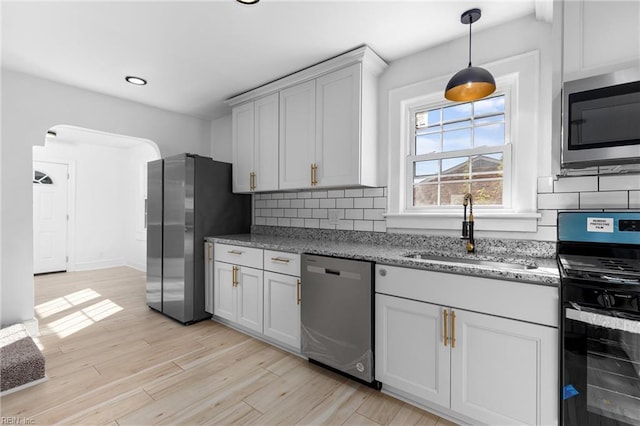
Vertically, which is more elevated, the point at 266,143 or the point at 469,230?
the point at 266,143

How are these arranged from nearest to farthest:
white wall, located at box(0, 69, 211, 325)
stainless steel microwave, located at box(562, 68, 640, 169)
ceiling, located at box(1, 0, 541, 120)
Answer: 1. stainless steel microwave, located at box(562, 68, 640, 169)
2. ceiling, located at box(1, 0, 541, 120)
3. white wall, located at box(0, 69, 211, 325)

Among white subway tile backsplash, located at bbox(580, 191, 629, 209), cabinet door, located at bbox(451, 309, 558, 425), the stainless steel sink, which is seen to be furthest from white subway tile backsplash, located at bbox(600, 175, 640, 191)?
cabinet door, located at bbox(451, 309, 558, 425)

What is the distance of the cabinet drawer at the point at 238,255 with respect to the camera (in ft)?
9.00

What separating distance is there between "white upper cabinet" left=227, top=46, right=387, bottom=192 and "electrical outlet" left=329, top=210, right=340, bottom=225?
15.6 inches

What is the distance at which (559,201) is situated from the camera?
192cm

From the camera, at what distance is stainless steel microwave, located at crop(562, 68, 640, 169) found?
4.56ft

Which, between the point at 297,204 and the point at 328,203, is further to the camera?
the point at 297,204

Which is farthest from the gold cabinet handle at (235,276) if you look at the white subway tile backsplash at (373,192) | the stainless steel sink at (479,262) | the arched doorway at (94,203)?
the arched doorway at (94,203)

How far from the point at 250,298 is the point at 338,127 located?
1706mm

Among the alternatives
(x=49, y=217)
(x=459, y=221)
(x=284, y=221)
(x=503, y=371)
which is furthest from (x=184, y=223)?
(x=49, y=217)

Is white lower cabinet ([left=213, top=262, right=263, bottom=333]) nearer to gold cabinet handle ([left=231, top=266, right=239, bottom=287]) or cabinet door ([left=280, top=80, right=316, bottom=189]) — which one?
gold cabinet handle ([left=231, top=266, right=239, bottom=287])

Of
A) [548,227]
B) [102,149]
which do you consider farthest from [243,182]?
[102,149]

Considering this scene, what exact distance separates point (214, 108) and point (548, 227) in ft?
12.0

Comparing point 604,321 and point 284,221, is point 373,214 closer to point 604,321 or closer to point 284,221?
point 284,221
